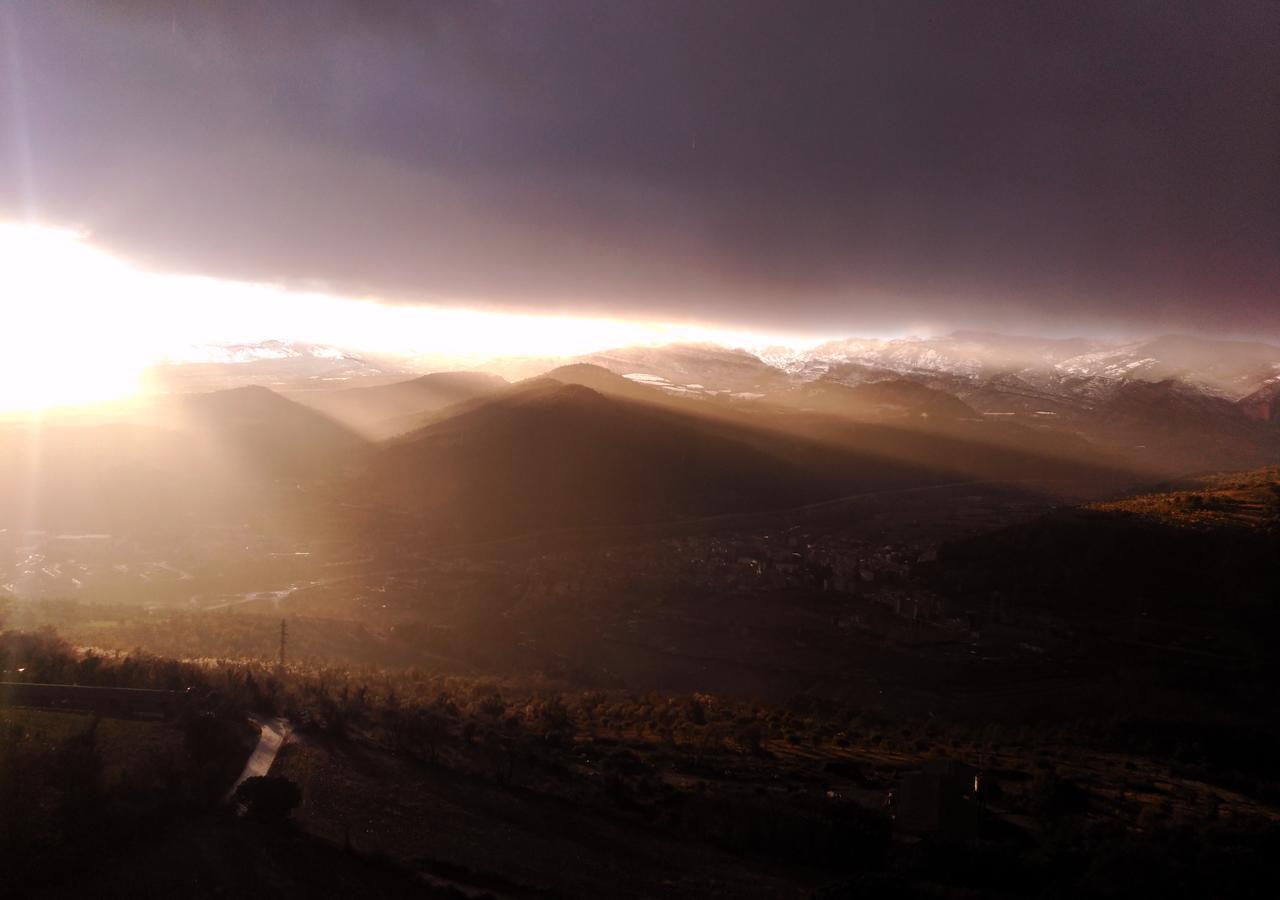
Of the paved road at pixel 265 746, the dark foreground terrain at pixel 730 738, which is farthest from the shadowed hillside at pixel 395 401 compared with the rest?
the paved road at pixel 265 746

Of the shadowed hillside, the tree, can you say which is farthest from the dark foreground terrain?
the shadowed hillside

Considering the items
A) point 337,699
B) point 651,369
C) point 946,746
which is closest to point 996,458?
point 946,746

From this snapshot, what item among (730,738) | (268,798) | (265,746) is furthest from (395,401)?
(268,798)

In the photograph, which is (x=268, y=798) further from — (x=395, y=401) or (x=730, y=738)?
(x=395, y=401)

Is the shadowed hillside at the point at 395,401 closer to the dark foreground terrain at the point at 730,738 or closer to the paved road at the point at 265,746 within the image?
the dark foreground terrain at the point at 730,738

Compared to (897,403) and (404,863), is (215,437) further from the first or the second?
(897,403)

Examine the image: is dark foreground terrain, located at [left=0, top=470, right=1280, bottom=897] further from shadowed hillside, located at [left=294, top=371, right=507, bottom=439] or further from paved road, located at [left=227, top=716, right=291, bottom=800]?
shadowed hillside, located at [left=294, top=371, right=507, bottom=439]

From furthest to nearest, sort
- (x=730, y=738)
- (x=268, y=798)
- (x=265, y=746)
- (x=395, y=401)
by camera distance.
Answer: (x=395, y=401) → (x=730, y=738) → (x=265, y=746) → (x=268, y=798)
